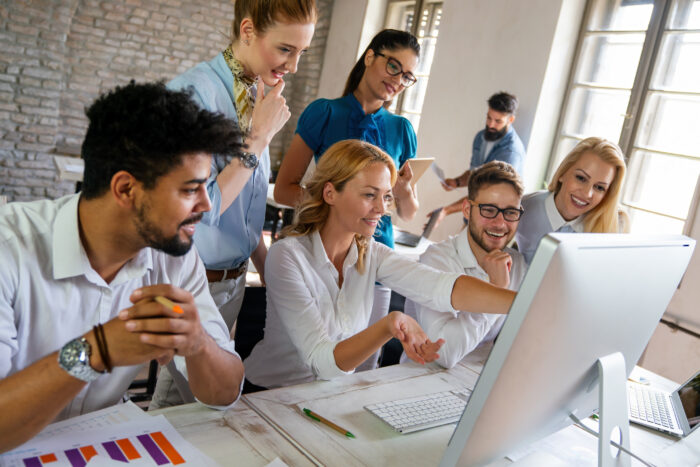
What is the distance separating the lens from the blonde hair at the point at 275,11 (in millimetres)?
1545

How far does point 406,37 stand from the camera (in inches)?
84.3

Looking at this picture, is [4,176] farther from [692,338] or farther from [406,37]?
[692,338]

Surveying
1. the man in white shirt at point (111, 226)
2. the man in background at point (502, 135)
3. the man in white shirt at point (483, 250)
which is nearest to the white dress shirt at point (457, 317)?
the man in white shirt at point (483, 250)

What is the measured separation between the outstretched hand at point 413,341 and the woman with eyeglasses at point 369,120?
627 millimetres

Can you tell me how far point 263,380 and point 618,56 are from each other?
144 inches

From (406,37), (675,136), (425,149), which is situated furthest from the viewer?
(425,149)

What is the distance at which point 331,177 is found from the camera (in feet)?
6.20

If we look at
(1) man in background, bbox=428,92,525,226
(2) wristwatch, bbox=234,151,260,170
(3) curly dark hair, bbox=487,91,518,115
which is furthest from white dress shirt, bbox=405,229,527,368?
(3) curly dark hair, bbox=487,91,518,115

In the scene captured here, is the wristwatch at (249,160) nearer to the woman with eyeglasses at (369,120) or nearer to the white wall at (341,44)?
the woman with eyeglasses at (369,120)

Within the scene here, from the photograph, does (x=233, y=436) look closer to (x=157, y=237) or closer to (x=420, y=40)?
(x=157, y=237)

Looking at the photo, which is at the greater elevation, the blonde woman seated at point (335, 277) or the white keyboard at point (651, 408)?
the blonde woman seated at point (335, 277)

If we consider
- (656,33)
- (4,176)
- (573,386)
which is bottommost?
(4,176)

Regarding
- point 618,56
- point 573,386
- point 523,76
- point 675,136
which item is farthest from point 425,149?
point 573,386

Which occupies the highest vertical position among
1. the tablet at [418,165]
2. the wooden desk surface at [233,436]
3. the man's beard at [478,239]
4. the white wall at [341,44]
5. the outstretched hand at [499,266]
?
the white wall at [341,44]
